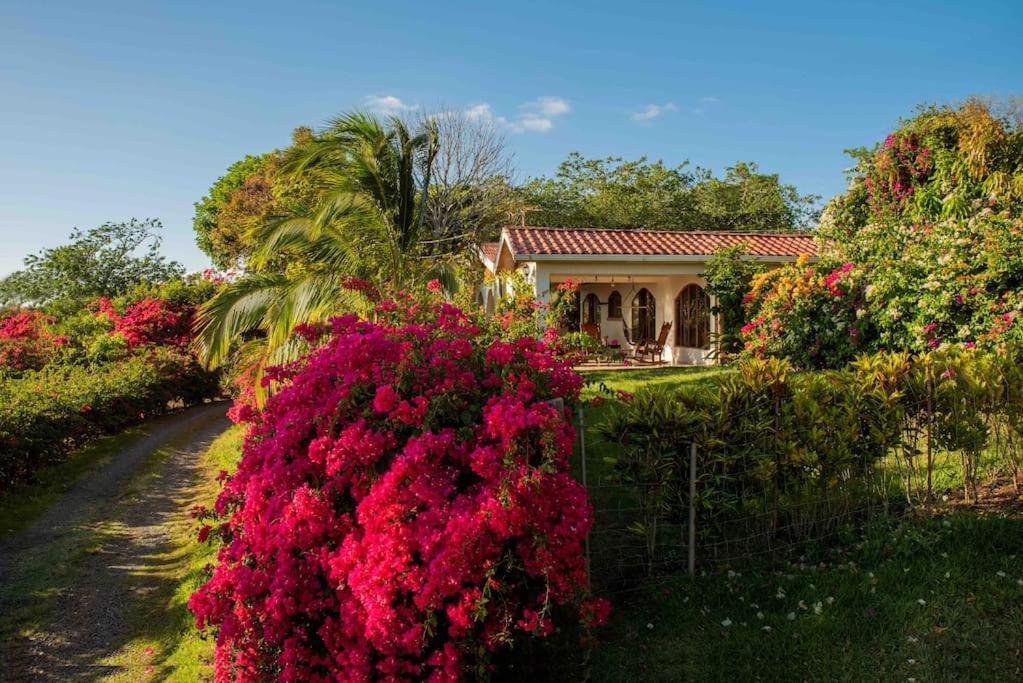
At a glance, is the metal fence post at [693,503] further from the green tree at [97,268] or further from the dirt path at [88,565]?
the green tree at [97,268]

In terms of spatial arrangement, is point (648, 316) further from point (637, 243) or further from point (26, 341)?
point (26, 341)

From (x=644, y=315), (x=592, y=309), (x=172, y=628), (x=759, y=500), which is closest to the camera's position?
(x=759, y=500)

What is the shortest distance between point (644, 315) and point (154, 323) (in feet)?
43.0

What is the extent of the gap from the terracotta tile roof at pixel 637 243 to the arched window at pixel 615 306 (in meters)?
3.89

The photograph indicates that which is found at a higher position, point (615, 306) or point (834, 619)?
point (615, 306)

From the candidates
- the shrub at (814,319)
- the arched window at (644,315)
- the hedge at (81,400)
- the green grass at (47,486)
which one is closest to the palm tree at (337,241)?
the hedge at (81,400)

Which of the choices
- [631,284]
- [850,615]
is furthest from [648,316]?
[850,615]

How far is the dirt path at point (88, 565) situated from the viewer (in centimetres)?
464

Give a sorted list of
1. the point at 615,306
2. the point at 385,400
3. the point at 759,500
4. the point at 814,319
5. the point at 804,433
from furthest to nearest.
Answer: the point at 615,306 < the point at 814,319 < the point at 804,433 < the point at 759,500 < the point at 385,400

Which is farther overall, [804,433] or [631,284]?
[631,284]

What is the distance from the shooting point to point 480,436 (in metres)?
3.29

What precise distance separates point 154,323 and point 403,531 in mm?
17053

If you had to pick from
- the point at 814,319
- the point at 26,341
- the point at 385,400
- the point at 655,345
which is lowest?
the point at 385,400

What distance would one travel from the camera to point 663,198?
3347 cm
